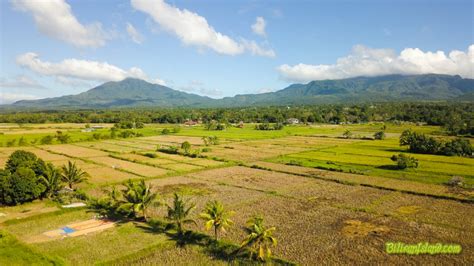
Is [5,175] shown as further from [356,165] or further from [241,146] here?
[241,146]

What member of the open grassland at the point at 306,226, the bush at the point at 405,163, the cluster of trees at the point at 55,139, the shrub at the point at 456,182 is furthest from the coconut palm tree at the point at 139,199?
the cluster of trees at the point at 55,139

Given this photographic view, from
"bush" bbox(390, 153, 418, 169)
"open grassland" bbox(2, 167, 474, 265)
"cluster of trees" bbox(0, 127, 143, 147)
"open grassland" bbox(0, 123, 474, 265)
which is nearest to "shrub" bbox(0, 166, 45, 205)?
"open grassland" bbox(0, 123, 474, 265)

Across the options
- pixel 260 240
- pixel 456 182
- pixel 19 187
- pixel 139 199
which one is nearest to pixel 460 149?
pixel 456 182

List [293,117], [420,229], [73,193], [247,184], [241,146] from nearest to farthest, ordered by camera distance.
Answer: [420,229]
[73,193]
[247,184]
[241,146]
[293,117]

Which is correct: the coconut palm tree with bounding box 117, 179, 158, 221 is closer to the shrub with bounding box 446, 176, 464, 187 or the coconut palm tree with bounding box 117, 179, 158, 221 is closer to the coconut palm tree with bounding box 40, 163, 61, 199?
the coconut palm tree with bounding box 40, 163, 61, 199

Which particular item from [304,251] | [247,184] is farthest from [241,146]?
[304,251]

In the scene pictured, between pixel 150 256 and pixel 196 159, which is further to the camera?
pixel 196 159
